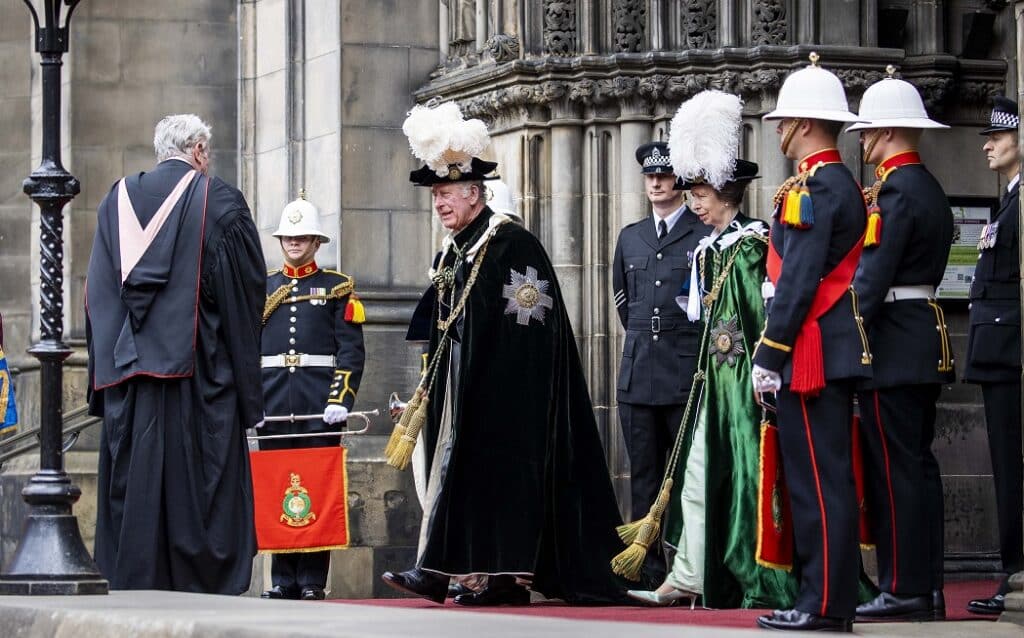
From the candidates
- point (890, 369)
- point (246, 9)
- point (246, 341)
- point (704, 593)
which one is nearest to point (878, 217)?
point (890, 369)

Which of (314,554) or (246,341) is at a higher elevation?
(246,341)

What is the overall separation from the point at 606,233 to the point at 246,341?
3.60m

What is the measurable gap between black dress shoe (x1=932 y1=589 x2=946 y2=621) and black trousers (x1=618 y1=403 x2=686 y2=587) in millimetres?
2368

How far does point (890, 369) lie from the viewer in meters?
9.82

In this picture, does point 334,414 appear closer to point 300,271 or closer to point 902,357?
point 300,271

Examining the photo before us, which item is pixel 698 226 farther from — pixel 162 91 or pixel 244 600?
pixel 162 91

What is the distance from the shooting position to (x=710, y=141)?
11.1m

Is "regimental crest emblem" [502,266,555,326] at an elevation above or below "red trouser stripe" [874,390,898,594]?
above

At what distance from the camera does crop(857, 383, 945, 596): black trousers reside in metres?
9.55

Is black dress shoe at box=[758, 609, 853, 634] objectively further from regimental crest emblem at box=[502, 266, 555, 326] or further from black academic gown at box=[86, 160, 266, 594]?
regimental crest emblem at box=[502, 266, 555, 326]

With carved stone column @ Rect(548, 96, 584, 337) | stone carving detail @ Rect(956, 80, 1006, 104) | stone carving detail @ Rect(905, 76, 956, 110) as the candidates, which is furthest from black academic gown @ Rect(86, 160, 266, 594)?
stone carving detail @ Rect(956, 80, 1006, 104)

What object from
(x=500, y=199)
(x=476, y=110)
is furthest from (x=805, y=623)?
(x=476, y=110)

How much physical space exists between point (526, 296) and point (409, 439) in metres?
0.84

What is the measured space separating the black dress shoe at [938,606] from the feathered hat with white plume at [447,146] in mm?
2927
